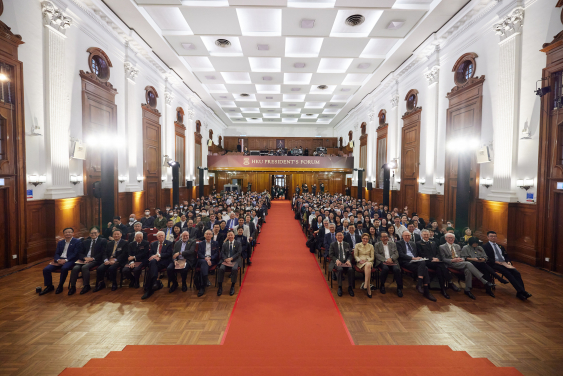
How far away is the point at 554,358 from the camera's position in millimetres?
3180

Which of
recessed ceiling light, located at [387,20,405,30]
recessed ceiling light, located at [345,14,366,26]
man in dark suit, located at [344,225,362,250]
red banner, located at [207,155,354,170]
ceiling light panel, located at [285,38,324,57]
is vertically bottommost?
man in dark suit, located at [344,225,362,250]

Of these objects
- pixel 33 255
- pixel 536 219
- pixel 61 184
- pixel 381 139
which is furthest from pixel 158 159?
pixel 536 219

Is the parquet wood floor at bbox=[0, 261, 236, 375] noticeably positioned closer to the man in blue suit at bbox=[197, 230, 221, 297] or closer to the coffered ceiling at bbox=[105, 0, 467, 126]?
the man in blue suit at bbox=[197, 230, 221, 297]

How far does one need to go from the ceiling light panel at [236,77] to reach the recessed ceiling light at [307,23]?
5.11 metres

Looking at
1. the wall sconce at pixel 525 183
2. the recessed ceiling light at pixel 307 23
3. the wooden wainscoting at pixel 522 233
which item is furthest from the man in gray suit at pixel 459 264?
the recessed ceiling light at pixel 307 23

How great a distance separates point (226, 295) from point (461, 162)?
7.39m

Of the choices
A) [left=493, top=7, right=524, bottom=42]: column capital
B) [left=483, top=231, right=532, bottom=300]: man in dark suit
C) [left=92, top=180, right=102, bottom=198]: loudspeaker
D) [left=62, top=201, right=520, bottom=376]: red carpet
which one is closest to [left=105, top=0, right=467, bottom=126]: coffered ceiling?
[left=493, top=7, right=524, bottom=42]: column capital

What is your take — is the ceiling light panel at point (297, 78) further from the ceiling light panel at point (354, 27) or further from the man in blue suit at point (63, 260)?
the man in blue suit at point (63, 260)

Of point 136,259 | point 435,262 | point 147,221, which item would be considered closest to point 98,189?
point 147,221

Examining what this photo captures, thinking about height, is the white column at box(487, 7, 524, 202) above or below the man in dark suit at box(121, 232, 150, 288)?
above

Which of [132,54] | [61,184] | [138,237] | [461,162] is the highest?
[132,54]

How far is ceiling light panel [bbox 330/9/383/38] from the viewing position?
27.6 feet

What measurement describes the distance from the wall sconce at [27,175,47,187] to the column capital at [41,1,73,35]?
3.48 meters

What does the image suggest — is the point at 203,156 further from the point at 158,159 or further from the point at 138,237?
the point at 138,237
